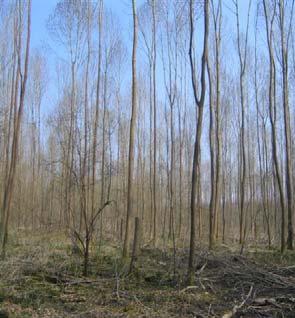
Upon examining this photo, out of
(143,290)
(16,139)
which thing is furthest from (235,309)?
(16,139)

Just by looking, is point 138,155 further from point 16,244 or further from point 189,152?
point 16,244

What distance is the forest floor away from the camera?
5180mm

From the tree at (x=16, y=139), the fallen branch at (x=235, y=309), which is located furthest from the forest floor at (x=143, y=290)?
the tree at (x=16, y=139)

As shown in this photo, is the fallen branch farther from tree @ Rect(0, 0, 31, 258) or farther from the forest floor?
tree @ Rect(0, 0, 31, 258)

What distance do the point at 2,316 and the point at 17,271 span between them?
191cm

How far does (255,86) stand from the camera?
16531 mm

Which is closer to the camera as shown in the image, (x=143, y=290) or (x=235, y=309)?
(x=235, y=309)

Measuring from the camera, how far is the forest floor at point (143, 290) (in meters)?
5.18

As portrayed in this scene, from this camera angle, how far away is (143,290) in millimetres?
6246

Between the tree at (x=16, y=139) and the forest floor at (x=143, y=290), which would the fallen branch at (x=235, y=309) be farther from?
the tree at (x=16, y=139)

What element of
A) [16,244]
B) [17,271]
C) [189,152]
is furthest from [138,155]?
[17,271]

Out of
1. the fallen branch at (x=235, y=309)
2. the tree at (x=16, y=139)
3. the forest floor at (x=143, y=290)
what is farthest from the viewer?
the tree at (x=16, y=139)

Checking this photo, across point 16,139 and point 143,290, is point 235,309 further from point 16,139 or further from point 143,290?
point 16,139

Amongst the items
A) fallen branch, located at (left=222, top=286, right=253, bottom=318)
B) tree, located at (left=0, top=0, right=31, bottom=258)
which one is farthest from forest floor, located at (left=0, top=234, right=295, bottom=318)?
tree, located at (left=0, top=0, right=31, bottom=258)
